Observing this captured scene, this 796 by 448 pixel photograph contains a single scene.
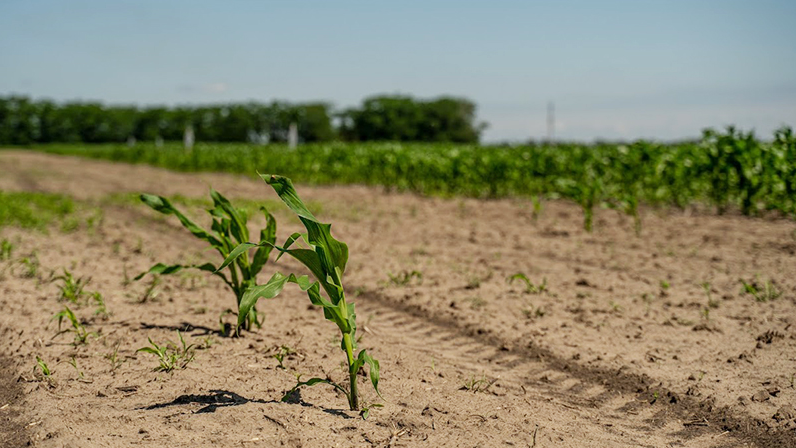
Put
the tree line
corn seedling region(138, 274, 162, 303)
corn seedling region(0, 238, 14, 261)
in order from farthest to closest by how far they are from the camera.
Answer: the tree line → corn seedling region(0, 238, 14, 261) → corn seedling region(138, 274, 162, 303)

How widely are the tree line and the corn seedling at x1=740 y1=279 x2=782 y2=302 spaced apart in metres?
73.2

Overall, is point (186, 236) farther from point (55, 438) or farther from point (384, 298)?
point (55, 438)

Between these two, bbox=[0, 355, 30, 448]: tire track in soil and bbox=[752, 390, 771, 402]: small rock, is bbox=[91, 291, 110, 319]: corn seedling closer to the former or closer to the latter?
bbox=[0, 355, 30, 448]: tire track in soil

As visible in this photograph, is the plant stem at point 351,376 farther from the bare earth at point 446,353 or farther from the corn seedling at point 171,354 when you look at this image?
the corn seedling at point 171,354

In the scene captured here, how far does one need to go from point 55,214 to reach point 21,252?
10.5 feet

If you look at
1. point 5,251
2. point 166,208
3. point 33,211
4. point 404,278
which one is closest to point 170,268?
point 166,208

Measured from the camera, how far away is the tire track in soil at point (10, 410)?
2549 millimetres

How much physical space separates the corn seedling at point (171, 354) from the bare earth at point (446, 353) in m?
0.05

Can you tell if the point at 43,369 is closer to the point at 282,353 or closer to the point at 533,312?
Result: the point at 282,353

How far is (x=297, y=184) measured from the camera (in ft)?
55.8

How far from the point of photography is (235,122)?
286 ft

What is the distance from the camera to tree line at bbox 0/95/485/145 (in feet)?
264

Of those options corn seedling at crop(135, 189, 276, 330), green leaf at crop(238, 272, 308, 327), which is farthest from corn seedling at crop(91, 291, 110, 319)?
green leaf at crop(238, 272, 308, 327)

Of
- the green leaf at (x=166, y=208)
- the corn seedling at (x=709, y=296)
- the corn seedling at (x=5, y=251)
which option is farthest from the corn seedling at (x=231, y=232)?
the corn seedling at (x=709, y=296)
